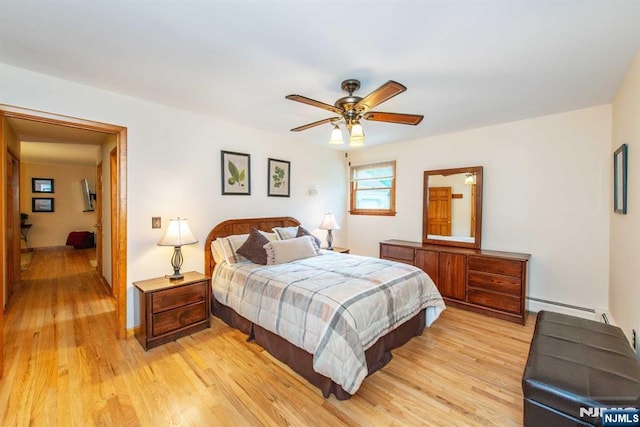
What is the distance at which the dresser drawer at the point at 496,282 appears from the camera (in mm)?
3260

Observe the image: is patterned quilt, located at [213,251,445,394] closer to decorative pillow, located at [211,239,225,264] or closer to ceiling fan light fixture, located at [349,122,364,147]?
decorative pillow, located at [211,239,225,264]

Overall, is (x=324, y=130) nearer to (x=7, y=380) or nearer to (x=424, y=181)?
(x=424, y=181)

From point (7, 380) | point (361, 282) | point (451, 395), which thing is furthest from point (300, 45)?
point (7, 380)

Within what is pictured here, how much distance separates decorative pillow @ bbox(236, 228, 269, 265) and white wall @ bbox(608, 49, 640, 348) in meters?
3.18

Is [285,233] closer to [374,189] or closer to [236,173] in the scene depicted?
[236,173]

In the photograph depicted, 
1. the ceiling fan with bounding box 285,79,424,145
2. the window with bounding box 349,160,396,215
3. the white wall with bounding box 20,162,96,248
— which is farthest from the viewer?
the white wall with bounding box 20,162,96,248

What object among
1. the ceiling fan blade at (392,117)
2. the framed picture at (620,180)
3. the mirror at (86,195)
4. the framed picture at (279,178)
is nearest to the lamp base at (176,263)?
the framed picture at (279,178)

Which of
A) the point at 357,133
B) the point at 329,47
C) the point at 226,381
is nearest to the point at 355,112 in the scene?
the point at 357,133

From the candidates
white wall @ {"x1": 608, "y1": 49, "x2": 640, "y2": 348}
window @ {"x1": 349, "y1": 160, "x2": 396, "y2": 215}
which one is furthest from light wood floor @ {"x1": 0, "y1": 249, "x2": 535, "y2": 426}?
window @ {"x1": 349, "y1": 160, "x2": 396, "y2": 215}

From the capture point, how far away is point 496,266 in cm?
340

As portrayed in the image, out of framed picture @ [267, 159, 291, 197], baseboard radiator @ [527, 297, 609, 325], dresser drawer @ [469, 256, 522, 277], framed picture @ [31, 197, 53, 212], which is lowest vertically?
baseboard radiator @ [527, 297, 609, 325]

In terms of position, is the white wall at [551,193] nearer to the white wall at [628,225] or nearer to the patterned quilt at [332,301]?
the white wall at [628,225]

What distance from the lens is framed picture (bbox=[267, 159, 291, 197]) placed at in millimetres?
4250

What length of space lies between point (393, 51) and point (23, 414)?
3462 mm
